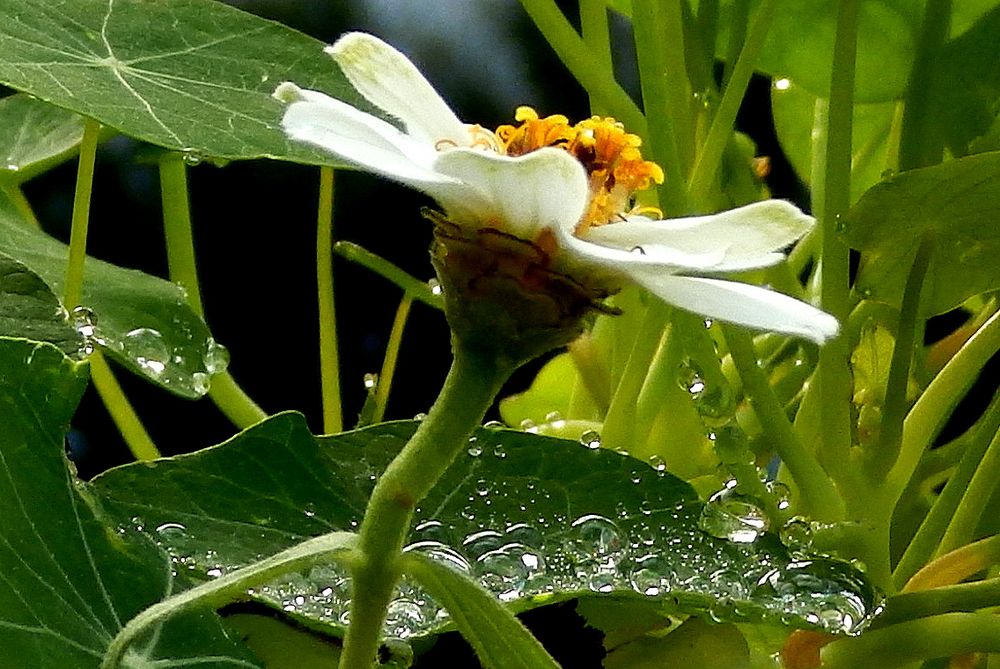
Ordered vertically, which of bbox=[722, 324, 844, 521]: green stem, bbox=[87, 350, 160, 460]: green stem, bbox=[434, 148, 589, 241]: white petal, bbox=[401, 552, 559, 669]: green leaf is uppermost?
bbox=[87, 350, 160, 460]: green stem

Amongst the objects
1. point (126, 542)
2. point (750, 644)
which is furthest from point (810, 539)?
point (126, 542)

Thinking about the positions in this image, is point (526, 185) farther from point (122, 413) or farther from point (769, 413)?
point (122, 413)

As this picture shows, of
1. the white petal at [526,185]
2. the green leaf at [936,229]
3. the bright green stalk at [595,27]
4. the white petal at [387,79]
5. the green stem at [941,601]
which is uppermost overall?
the bright green stalk at [595,27]

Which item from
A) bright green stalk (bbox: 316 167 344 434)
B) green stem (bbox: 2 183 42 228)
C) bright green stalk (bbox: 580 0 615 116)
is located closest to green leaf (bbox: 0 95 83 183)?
green stem (bbox: 2 183 42 228)

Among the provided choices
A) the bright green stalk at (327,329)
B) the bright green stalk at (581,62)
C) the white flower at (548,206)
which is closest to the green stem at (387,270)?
the bright green stalk at (327,329)

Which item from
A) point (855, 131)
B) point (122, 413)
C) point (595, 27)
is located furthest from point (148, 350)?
point (855, 131)

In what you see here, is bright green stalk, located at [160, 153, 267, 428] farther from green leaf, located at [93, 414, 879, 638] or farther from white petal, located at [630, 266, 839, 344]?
white petal, located at [630, 266, 839, 344]

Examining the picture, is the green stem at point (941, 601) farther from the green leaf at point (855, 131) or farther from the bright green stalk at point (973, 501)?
the green leaf at point (855, 131)
